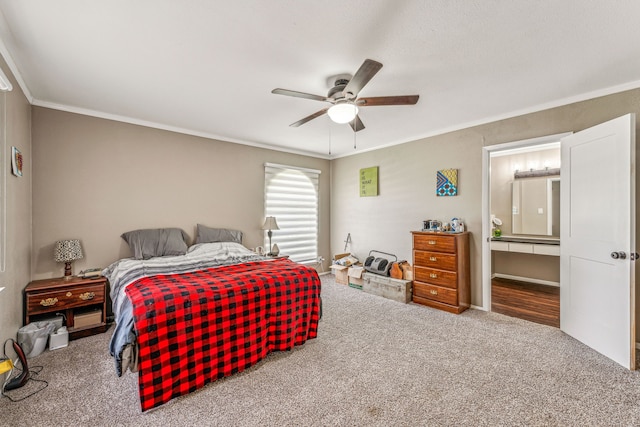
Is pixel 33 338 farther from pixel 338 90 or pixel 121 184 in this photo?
pixel 338 90

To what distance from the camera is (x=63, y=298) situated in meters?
2.74

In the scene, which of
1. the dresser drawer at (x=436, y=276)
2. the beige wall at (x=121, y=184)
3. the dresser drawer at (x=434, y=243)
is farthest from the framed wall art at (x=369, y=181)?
the beige wall at (x=121, y=184)

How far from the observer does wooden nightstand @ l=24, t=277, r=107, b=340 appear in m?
2.63

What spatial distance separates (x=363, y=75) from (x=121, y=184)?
3299mm

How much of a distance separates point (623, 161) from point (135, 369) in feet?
13.3

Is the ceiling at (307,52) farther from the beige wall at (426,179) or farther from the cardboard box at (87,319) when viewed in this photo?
the cardboard box at (87,319)

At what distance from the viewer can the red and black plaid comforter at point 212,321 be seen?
1.83 metres

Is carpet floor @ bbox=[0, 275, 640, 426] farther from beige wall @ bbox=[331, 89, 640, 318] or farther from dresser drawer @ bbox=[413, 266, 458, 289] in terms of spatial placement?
beige wall @ bbox=[331, 89, 640, 318]

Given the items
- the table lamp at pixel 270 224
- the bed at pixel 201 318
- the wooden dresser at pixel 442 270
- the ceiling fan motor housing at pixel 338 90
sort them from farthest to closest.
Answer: the table lamp at pixel 270 224
the wooden dresser at pixel 442 270
the ceiling fan motor housing at pixel 338 90
the bed at pixel 201 318

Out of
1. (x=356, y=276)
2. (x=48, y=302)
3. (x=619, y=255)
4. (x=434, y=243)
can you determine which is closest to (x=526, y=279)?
(x=434, y=243)

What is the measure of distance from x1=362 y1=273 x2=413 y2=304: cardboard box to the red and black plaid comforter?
1685 mm

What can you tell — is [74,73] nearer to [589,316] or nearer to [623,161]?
[623,161]

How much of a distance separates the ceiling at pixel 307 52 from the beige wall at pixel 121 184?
0.36 metres

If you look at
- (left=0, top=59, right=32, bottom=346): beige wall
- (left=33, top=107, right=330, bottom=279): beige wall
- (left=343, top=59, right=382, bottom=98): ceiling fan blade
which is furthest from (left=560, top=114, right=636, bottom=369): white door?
(left=0, top=59, right=32, bottom=346): beige wall
